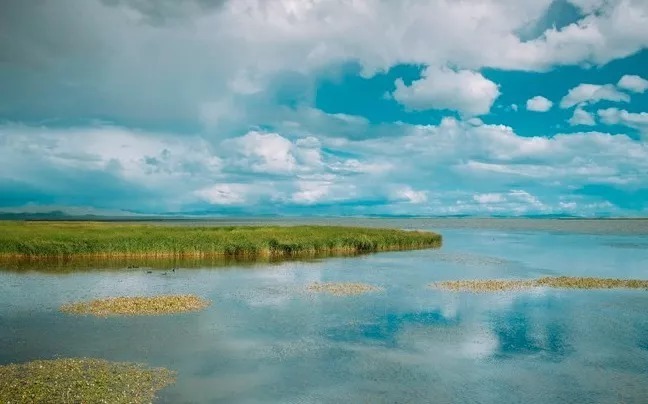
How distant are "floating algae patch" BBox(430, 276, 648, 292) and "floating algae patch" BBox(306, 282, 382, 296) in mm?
5317

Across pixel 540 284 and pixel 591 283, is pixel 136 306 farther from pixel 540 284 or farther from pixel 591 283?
pixel 591 283

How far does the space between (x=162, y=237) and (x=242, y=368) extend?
4525cm

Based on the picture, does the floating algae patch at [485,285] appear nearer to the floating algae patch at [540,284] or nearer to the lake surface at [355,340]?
the floating algae patch at [540,284]

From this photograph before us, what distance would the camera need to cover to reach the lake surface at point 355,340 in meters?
18.2

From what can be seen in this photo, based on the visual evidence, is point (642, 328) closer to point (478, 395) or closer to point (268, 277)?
point (478, 395)

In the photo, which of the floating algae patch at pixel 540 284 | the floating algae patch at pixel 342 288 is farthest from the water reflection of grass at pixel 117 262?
the floating algae patch at pixel 540 284

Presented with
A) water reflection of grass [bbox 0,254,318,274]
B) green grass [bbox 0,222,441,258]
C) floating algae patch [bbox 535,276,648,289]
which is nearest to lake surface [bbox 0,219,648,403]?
floating algae patch [bbox 535,276,648,289]

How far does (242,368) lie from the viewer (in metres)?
20.2

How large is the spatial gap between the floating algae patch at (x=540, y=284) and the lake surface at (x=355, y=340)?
76.2 inches

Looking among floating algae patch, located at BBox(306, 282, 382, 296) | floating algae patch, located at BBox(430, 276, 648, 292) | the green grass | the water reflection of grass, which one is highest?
the green grass

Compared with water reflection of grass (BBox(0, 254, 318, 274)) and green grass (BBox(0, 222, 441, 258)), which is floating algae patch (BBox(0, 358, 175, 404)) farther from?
green grass (BBox(0, 222, 441, 258))

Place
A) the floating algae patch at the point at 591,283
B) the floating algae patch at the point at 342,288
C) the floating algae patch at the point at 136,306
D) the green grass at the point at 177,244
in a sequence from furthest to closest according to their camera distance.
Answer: the green grass at the point at 177,244, the floating algae patch at the point at 591,283, the floating algae patch at the point at 342,288, the floating algae patch at the point at 136,306

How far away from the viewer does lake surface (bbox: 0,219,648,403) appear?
18172mm

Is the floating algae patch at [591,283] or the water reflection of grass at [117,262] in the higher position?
the water reflection of grass at [117,262]
